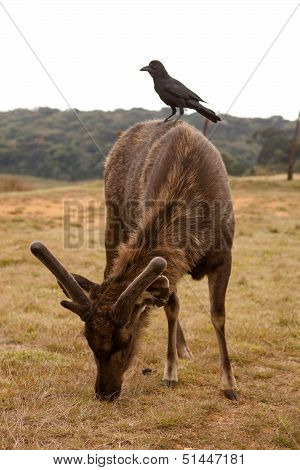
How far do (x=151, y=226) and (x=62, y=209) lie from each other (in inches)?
851

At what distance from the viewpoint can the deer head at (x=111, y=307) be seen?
483 cm

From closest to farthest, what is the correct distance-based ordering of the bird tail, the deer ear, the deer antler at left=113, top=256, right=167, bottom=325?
the deer antler at left=113, top=256, right=167, bottom=325 < the deer ear < the bird tail

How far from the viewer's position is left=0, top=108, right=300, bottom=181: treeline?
63.9 m

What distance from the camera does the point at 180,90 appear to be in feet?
23.5

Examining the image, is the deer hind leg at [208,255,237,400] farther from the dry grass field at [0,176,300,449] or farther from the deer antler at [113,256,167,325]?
the deer antler at [113,256,167,325]

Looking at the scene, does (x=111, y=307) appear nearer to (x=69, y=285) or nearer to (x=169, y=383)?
(x=69, y=285)

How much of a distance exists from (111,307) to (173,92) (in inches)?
137

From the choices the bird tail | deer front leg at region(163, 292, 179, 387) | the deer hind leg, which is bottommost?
deer front leg at region(163, 292, 179, 387)

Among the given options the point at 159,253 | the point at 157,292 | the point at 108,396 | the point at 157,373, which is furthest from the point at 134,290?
the point at 157,373

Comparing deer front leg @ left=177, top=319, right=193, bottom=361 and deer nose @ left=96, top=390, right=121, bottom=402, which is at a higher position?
deer nose @ left=96, top=390, right=121, bottom=402

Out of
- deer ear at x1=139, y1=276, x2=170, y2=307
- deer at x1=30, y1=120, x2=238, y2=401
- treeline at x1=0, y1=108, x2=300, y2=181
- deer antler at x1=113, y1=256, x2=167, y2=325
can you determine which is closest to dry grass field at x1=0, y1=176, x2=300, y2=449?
deer at x1=30, y1=120, x2=238, y2=401

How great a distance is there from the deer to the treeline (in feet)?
136

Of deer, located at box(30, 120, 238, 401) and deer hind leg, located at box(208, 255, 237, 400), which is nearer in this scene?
deer, located at box(30, 120, 238, 401)

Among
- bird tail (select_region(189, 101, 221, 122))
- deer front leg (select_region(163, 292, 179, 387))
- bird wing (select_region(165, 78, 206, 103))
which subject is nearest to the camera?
deer front leg (select_region(163, 292, 179, 387))
